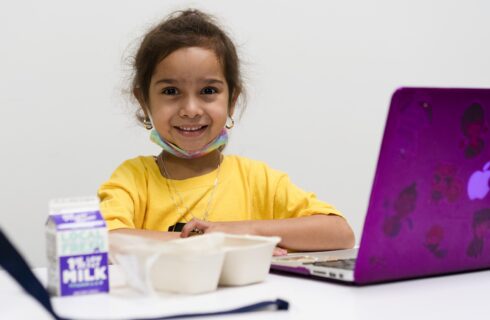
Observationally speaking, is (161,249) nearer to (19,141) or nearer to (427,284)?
(427,284)

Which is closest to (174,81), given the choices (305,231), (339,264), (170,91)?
(170,91)

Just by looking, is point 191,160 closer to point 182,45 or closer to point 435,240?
point 182,45

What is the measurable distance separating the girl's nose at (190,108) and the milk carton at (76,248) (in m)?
0.63

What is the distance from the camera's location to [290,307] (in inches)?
30.3

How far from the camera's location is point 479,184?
91 cm

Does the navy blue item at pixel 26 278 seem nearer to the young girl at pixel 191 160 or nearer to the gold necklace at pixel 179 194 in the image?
the young girl at pixel 191 160

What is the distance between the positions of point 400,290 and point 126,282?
0.31 metres

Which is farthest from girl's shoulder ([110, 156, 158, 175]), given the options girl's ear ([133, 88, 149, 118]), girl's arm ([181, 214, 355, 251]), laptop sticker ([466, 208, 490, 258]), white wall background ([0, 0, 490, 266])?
laptop sticker ([466, 208, 490, 258])

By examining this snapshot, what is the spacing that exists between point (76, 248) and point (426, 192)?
1.25 ft

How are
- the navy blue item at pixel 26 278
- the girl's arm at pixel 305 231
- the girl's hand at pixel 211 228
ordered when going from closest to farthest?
1. the navy blue item at pixel 26 278
2. the girl's hand at pixel 211 228
3. the girl's arm at pixel 305 231

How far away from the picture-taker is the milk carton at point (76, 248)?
Answer: 0.79 meters

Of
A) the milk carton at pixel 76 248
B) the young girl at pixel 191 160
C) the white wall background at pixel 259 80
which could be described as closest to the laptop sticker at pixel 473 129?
the milk carton at pixel 76 248

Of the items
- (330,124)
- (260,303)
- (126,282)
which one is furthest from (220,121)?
(330,124)

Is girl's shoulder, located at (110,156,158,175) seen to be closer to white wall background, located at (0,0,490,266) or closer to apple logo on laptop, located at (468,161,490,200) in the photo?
white wall background, located at (0,0,490,266)
